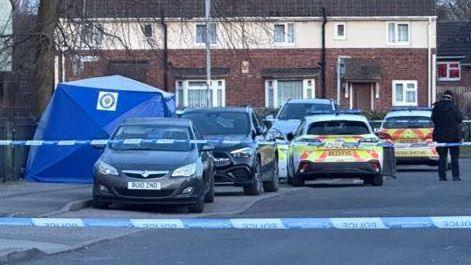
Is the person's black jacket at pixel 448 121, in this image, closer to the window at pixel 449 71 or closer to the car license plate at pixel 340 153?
the car license plate at pixel 340 153

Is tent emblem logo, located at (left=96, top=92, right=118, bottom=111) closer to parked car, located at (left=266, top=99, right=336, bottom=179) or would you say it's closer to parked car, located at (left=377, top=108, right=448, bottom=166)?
parked car, located at (left=266, top=99, right=336, bottom=179)

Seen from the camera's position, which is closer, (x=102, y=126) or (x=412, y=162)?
(x=102, y=126)

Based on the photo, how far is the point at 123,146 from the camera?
19.7 m

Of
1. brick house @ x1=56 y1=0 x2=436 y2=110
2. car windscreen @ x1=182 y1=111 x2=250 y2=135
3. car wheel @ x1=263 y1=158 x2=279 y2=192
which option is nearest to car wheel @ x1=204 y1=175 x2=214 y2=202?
car windscreen @ x1=182 y1=111 x2=250 y2=135

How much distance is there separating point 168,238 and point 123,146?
4.24 m

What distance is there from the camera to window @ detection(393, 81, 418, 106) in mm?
53188

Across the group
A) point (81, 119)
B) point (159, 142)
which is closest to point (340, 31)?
point (81, 119)

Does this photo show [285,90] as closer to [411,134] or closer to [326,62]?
[326,62]

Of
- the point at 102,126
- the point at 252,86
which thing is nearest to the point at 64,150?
the point at 102,126

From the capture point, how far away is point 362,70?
173 feet

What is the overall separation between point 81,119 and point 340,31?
29.5 metres

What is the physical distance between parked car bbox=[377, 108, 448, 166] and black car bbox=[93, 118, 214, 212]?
13.0 metres

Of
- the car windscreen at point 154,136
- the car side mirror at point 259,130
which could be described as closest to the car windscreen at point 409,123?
the car side mirror at point 259,130

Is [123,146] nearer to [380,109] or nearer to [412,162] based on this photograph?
[412,162]
